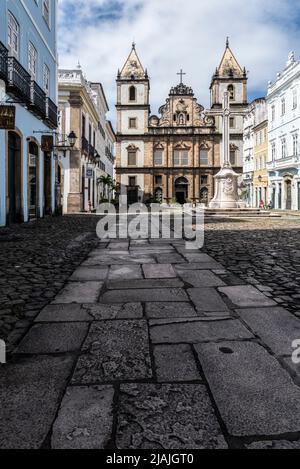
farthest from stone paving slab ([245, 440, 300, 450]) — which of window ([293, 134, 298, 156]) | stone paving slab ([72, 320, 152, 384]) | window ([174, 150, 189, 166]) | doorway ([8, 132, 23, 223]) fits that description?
window ([174, 150, 189, 166])

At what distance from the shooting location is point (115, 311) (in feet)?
10.8

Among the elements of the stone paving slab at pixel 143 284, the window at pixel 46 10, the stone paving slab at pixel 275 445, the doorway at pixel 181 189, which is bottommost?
the stone paving slab at pixel 275 445

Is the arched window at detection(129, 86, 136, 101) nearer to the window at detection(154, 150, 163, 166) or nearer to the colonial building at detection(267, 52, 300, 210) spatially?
the window at detection(154, 150, 163, 166)

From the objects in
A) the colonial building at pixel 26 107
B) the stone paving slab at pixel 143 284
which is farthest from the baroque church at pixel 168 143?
the stone paving slab at pixel 143 284

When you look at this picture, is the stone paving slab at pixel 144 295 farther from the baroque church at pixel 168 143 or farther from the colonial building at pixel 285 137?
the baroque church at pixel 168 143

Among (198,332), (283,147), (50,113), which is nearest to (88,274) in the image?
(198,332)

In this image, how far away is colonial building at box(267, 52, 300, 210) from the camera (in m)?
30.3

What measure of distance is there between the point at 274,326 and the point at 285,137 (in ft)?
107

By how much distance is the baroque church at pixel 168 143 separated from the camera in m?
49.5

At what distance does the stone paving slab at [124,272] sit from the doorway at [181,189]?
45.0 metres

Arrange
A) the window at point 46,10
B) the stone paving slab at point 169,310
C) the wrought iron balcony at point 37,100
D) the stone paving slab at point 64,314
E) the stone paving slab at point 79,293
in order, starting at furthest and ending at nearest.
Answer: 1. the window at point 46,10
2. the wrought iron balcony at point 37,100
3. the stone paving slab at point 79,293
4. the stone paving slab at point 169,310
5. the stone paving slab at point 64,314

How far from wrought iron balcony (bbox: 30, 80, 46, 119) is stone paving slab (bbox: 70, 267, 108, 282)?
9.68 metres

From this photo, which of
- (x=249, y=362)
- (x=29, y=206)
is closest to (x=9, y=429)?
(x=249, y=362)
